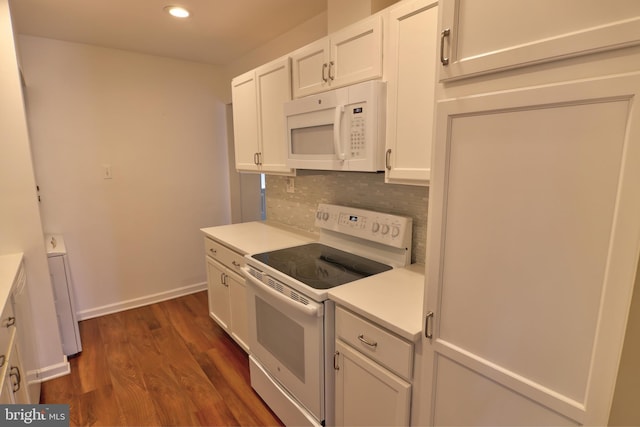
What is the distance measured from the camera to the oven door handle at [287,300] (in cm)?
142

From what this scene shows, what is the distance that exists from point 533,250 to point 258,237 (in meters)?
1.90

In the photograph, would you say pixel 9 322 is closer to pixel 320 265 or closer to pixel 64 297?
pixel 64 297

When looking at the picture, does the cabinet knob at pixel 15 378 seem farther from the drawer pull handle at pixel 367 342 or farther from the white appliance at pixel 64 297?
the drawer pull handle at pixel 367 342

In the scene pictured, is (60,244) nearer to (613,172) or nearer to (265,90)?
(265,90)

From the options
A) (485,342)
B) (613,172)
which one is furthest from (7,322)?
(613,172)

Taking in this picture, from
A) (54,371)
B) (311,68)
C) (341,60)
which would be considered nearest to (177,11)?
(311,68)

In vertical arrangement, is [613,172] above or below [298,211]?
above

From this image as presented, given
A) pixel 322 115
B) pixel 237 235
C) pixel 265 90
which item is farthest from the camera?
pixel 237 235

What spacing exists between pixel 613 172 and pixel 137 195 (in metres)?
3.46

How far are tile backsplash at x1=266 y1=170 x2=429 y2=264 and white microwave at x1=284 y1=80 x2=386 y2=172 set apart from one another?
0.32 meters

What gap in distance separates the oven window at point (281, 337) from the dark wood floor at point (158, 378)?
0.45 meters

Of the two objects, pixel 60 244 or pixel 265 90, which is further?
pixel 60 244

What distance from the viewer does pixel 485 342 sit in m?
0.92

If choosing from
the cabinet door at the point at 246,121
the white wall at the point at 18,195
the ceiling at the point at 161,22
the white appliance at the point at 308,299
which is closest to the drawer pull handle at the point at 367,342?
the white appliance at the point at 308,299
